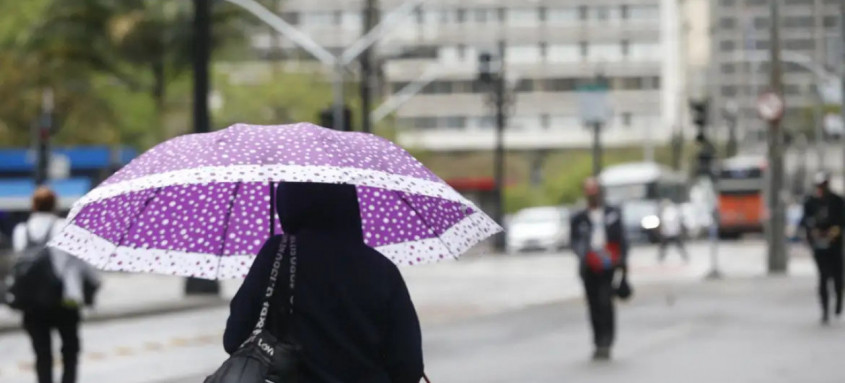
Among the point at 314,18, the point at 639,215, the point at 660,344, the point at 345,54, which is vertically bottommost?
the point at 639,215

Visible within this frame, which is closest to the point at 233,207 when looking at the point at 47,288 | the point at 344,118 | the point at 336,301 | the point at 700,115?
the point at 336,301

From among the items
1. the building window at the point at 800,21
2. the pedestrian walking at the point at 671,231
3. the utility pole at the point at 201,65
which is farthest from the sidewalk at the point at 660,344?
the building window at the point at 800,21

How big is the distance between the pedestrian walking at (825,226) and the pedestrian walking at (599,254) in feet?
14.3

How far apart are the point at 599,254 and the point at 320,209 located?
12.7 m

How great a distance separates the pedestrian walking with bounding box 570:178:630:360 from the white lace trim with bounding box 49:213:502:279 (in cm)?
1135

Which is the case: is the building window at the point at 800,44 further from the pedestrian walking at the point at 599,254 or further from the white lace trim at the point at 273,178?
the white lace trim at the point at 273,178

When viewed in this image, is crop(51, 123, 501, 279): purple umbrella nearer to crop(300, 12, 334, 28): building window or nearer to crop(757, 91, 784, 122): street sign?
crop(757, 91, 784, 122): street sign

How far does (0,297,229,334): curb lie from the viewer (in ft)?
82.6

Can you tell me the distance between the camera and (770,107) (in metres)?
36.7

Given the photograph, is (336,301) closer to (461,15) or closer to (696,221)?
(696,221)

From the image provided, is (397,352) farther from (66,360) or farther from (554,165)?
(554,165)

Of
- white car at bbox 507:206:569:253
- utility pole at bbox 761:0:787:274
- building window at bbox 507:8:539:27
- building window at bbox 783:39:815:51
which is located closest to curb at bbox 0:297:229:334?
utility pole at bbox 761:0:787:274

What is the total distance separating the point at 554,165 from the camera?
12231 centimetres

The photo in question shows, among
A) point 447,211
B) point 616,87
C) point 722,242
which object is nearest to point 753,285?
point 447,211
